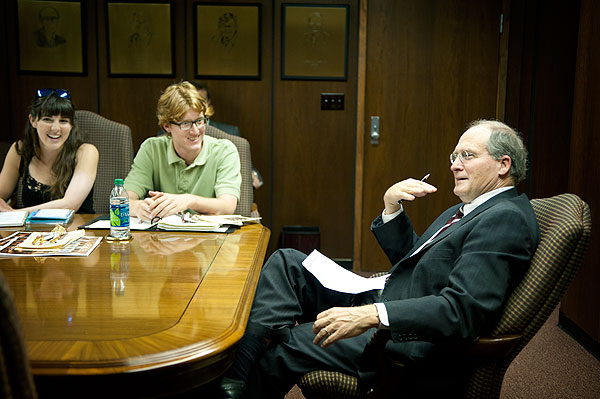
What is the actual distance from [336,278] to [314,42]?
2.92 metres

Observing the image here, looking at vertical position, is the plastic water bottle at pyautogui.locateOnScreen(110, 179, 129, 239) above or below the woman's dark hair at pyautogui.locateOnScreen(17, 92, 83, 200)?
below

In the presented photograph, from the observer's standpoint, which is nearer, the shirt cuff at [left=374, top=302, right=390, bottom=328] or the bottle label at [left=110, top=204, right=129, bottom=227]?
the shirt cuff at [left=374, top=302, right=390, bottom=328]

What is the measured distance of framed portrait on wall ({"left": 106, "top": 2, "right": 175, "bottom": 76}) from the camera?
4.30 m

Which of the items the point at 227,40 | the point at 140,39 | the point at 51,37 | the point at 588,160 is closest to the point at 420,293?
the point at 588,160

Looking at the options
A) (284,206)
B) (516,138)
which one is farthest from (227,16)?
(516,138)

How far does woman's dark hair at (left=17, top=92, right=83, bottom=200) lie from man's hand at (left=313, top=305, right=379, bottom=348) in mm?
1768

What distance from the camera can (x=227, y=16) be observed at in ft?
14.2

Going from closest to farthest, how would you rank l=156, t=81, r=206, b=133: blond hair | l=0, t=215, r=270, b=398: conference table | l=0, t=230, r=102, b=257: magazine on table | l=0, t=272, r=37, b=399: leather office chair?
l=0, t=272, r=37, b=399: leather office chair, l=0, t=215, r=270, b=398: conference table, l=0, t=230, r=102, b=257: magazine on table, l=156, t=81, r=206, b=133: blond hair

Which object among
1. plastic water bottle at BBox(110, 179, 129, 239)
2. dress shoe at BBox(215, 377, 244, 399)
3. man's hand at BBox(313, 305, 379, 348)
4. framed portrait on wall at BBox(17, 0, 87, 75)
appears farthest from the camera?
framed portrait on wall at BBox(17, 0, 87, 75)

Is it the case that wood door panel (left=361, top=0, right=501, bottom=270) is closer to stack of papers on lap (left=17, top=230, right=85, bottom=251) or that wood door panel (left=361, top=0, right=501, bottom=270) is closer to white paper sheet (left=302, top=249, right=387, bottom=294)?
white paper sheet (left=302, top=249, right=387, bottom=294)

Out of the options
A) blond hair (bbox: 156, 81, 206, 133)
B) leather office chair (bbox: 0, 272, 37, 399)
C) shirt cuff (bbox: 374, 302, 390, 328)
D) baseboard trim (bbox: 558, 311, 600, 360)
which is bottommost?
baseboard trim (bbox: 558, 311, 600, 360)

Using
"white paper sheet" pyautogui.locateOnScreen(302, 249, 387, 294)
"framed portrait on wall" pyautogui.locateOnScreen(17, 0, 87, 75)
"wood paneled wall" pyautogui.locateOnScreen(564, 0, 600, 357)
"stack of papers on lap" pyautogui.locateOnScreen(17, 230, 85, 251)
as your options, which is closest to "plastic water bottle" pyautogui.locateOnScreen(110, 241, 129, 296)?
"stack of papers on lap" pyautogui.locateOnScreen(17, 230, 85, 251)

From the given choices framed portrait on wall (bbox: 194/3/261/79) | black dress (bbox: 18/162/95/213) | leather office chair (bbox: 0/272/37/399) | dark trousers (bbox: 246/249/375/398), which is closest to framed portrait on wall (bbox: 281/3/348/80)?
framed portrait on wall (bbox: 194/3/261/79)

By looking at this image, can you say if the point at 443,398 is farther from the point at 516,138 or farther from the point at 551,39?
the point at 551,39
